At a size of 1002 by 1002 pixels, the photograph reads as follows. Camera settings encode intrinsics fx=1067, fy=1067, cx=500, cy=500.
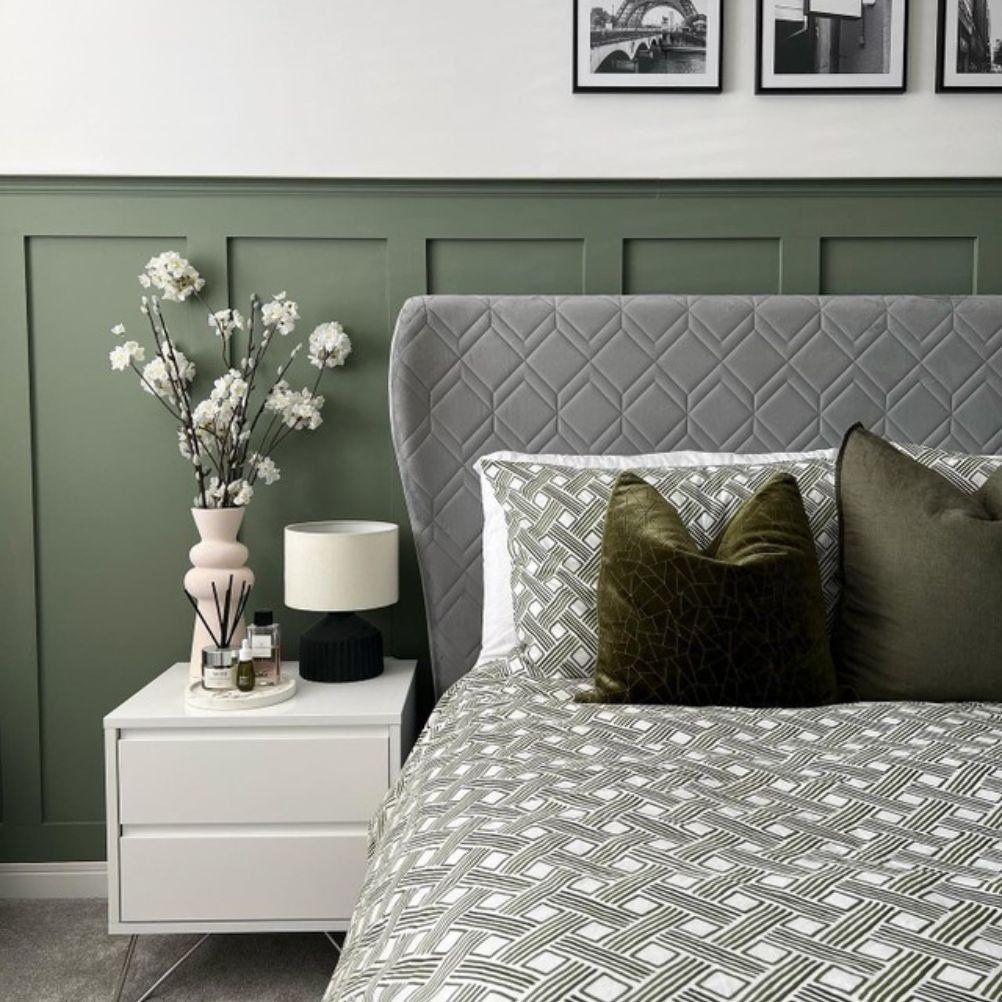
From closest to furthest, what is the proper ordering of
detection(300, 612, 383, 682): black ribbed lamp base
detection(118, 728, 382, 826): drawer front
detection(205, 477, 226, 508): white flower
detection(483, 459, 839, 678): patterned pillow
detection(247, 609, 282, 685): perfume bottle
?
detection(483, 459, 839, 678): patterned pillow, detection(118, 728, 382, 826): drawer front, detection(247, 609, 282, 685): perfume bottle, detection(300, 612, 383, 682): black ribbed lamp base, detection(205, 477, 226, 508): white flower

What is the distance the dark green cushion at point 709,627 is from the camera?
1.80m

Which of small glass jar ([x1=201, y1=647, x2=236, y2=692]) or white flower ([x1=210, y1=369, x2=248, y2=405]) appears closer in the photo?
small glass jar ([x1=201, y1=647, x2=236, y2=692])

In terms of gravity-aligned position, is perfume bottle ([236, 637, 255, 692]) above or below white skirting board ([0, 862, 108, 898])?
above

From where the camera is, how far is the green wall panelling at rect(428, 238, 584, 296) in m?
2.65

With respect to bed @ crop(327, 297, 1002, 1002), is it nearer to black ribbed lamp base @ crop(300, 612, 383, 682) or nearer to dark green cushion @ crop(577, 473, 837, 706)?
dark green cushion @ crop(577, 473, 837, 706)

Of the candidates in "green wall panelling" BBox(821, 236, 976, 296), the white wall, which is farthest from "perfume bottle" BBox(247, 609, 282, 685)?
"green wall panelling" BBox(821, 236, 976, 296)

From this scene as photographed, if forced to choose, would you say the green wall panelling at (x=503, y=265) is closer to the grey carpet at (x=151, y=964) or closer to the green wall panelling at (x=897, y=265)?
the green wall panelling at (x=897, y=265)

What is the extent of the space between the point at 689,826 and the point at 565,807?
6.1 inches

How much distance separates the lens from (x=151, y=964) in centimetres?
233

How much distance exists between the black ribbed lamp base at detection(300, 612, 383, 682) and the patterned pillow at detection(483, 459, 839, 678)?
457 mm

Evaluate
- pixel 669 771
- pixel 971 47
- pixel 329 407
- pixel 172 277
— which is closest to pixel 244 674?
pixel 329 407

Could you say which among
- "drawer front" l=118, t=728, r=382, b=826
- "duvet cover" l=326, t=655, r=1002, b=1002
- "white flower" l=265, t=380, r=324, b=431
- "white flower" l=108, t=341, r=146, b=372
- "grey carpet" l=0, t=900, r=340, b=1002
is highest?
"white flower" l=108, t=341, r=146, b=372

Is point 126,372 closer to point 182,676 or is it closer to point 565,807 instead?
point 182,676

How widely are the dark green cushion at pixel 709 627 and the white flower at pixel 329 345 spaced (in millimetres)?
1008
